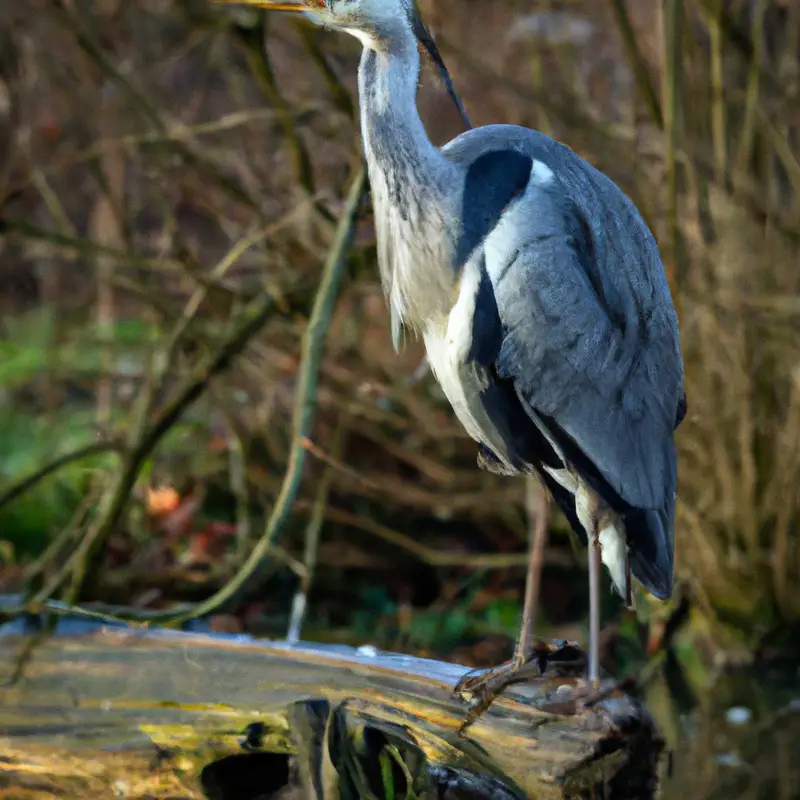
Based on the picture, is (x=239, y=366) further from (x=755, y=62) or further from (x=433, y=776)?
(x=433, y=776)

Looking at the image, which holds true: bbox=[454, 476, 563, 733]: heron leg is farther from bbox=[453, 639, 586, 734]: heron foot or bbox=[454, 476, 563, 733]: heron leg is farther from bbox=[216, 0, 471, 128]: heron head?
bbox=[216, 0, 471, 128]: heron head

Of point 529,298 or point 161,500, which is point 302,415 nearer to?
point 529,298

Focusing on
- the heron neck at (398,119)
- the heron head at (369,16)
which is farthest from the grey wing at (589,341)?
the heron head at (369,16)

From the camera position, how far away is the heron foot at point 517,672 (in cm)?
215

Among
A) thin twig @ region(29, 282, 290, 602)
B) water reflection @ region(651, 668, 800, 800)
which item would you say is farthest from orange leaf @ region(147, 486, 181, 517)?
water reflection @ region(651, 668, 800, 800)

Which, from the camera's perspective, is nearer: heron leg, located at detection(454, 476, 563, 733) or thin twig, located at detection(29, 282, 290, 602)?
heron leg, located at detection(454, 476, 563, 733)

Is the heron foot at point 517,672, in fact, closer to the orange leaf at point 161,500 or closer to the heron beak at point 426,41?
the heron beak at point 426,41

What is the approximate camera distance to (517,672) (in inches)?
87.6

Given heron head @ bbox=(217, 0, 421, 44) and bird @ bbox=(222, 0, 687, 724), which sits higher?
heron head @ bbox=(217, 0, 421, 44)

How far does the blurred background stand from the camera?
3.42 meters

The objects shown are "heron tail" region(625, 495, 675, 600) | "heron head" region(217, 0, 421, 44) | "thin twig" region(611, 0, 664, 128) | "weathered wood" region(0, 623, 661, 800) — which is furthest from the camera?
"thin twig" region(611, 0, 664, 128)

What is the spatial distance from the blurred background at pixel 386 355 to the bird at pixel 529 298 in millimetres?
616

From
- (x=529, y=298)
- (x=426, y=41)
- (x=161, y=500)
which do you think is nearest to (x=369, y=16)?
(x=426, y=41)

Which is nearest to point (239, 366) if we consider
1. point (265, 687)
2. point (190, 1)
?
point (190, 1)
